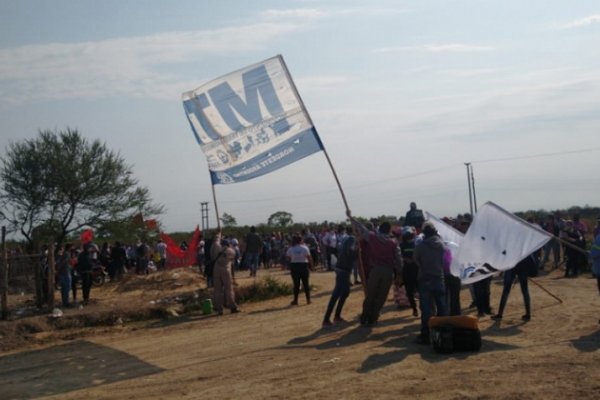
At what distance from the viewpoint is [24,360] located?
12930 millimetres

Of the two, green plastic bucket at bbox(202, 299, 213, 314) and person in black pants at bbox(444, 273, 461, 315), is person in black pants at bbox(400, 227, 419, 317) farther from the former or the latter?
green plastic bucket at bbox(202, 299, 213, 314)

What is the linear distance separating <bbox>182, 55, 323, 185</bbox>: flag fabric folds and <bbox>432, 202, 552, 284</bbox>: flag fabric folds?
4.33 meters

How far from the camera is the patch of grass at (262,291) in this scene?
63.9 feet

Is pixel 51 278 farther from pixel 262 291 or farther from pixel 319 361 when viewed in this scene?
pixel 319 361

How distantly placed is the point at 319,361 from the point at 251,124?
601cm

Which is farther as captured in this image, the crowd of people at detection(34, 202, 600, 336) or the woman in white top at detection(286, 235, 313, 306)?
the woman in white top at detection(286, 235, 313, 306)

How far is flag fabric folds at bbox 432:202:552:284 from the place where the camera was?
34.7 feet

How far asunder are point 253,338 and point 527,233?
5.45 m

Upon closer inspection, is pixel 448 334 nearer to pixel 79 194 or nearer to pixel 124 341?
pixel 124 341

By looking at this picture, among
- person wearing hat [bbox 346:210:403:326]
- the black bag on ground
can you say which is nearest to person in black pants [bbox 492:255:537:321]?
person wearing hat [bbox 346:210:403:326]

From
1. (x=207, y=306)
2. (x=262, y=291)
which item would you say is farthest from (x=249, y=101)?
(x=262, y=291)

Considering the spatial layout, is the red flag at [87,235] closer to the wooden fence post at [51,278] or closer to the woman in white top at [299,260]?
the wooden fence post at [51,278]

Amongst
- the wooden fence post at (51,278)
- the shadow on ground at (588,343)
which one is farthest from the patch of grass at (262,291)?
the shadow on ground at (588,343)

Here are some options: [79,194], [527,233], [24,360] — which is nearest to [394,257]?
[527,233]
